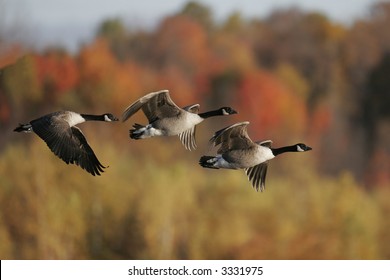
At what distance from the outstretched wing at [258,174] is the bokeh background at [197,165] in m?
9.96

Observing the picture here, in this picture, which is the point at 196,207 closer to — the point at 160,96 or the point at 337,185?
the point at 337,185

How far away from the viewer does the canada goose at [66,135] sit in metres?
6.84

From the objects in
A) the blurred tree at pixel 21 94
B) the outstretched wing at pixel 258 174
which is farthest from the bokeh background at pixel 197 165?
the outstretched wing at pixel 258 174

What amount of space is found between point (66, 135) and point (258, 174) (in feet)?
4.54

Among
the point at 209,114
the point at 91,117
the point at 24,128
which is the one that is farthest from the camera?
the point at 209,114

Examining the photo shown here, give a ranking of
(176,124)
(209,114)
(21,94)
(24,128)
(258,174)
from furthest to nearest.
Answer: (21,94)
(258,174)
(209,114)
(176,124)
(24,128)

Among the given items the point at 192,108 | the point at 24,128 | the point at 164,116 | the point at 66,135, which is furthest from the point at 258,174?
the point at 24,128

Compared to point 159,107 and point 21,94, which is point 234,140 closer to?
point 159,107

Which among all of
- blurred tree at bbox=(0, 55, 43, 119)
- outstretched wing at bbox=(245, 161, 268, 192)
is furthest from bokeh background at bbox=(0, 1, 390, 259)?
outstretched wing at bbox=(245, 161, 268, 192)

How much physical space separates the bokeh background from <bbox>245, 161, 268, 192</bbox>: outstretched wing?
32.7 ft

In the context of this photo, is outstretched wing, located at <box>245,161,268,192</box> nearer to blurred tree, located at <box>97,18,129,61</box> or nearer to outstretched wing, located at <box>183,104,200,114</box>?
outstretched wing, located at <box>183,104,200,114</box>

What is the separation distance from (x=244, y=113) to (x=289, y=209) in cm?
200

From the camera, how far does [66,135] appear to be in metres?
6.94

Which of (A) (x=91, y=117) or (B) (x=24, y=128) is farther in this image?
(A) (x=91, y=117)
